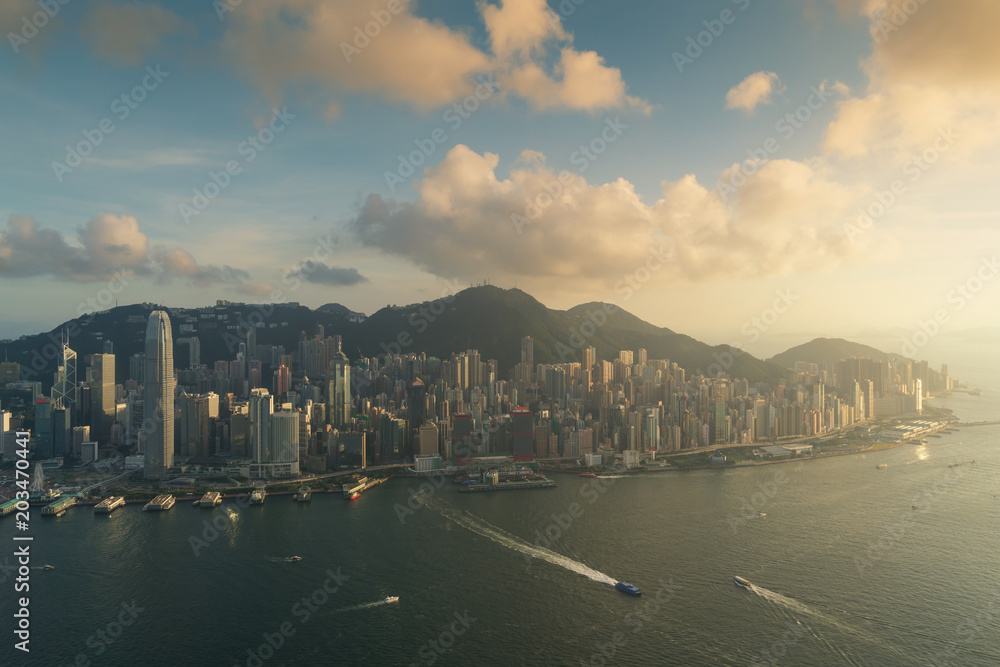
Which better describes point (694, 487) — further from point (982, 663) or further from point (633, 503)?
point (982, 663)

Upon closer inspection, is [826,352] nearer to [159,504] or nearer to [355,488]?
[355,488]

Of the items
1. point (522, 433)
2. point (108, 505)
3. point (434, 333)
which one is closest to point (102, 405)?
point (108, 505)

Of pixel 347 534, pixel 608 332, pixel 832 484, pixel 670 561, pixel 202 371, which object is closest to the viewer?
pixel 670 561

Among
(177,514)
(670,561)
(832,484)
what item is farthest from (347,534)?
(832,484)

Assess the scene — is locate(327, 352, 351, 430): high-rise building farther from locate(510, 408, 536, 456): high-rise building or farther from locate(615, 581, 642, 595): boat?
locate(615, 581, 642, 595): boat

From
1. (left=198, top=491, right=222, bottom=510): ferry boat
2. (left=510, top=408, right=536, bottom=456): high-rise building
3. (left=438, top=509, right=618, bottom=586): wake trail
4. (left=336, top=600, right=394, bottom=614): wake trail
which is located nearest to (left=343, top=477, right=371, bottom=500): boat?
(left=438, top=509, right=618, bottom=586): wake trail

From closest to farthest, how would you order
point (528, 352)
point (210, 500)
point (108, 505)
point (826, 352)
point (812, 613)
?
point (812, 613) < point (108, 505) < point (210, 500) < point (528, 352) < point (826, 352)
